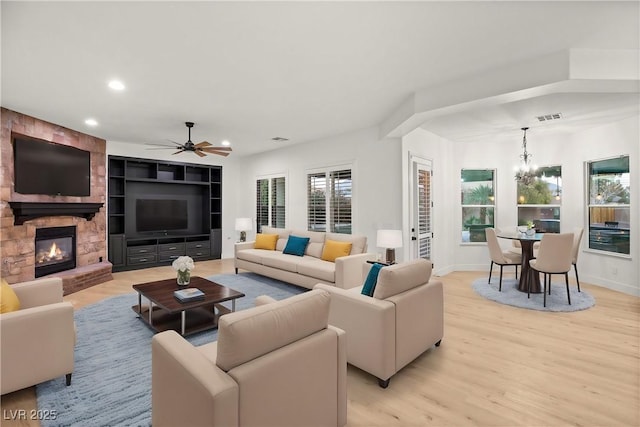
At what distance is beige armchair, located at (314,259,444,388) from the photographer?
226 centimetres

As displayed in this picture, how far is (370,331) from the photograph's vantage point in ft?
7.55

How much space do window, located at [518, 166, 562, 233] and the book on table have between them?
605cm

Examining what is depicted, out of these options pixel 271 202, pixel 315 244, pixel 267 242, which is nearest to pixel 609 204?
pixel 315 244

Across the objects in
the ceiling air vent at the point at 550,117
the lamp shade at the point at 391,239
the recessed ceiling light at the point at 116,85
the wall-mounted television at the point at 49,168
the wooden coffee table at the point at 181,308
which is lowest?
the wooden coffee table at the point at 181,308

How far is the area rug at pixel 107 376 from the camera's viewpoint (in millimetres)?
2002

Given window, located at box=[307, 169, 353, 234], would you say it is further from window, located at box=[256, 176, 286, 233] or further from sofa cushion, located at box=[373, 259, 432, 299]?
sofa cushion, located at box=[373, 259, 432, 299]

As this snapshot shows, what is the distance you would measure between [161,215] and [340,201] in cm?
423

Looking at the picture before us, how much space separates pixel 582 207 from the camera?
5.57m

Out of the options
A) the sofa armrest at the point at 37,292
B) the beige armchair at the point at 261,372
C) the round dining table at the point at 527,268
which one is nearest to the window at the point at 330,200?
the round dining table at the point at 527,268

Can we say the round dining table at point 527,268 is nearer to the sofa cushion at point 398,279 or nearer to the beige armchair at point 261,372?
the sofa cushion at point 398,279

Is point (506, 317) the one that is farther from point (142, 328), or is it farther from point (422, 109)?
point (142, 328)

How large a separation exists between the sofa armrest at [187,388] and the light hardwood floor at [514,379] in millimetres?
1029

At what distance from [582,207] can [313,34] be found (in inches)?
232

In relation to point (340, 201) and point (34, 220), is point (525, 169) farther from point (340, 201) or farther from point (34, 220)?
point (34, 220)
